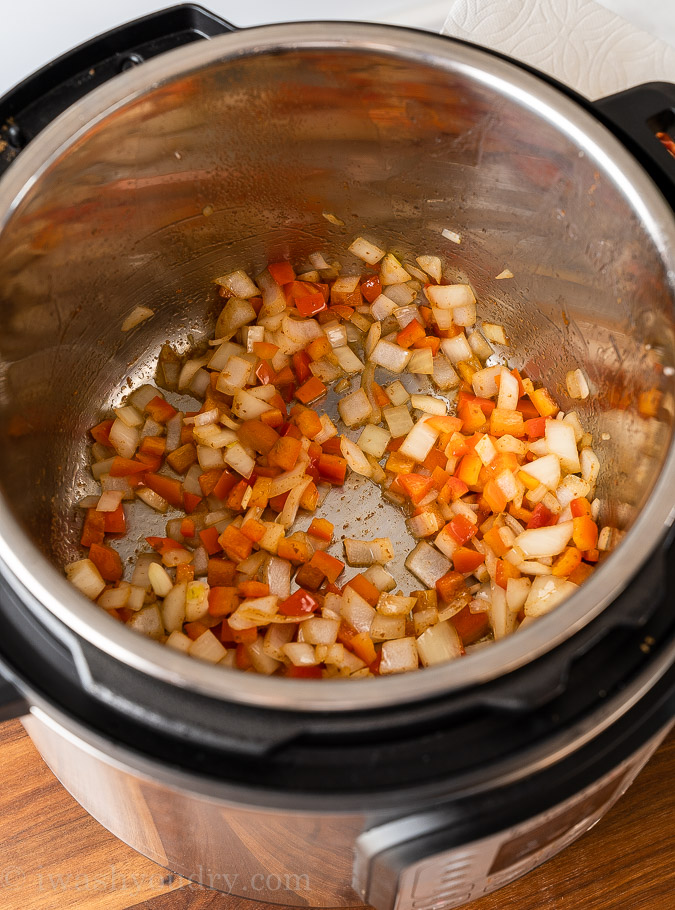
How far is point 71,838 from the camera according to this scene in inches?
40.8

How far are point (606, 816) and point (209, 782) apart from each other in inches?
23.8

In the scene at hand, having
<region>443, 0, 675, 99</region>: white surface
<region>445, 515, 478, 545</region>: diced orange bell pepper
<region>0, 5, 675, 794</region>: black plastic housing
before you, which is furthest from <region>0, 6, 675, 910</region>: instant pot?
<region>443, 0, 675, 99</region>: white surface

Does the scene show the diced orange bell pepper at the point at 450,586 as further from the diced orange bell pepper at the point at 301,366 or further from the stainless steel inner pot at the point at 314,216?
the diced orange bell pepper at the point at 301,366

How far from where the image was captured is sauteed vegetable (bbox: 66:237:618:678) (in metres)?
1.07

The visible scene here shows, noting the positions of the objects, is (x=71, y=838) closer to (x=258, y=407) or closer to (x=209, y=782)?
(x=209, y=782)

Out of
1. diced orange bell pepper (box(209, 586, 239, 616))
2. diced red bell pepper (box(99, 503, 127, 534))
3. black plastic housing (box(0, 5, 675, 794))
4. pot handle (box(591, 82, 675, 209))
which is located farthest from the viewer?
diced red bell pepper (box(99, 503, 127, 534))

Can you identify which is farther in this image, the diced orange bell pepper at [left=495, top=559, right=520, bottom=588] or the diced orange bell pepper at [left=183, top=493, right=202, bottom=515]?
the diced orange bell pepper at [left=183, top=493, right=202, bottom=515]

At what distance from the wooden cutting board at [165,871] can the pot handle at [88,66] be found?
0.79 m

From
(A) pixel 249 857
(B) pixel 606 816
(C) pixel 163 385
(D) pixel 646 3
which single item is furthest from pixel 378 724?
(D) pixel 646 3

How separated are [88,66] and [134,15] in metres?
0.50

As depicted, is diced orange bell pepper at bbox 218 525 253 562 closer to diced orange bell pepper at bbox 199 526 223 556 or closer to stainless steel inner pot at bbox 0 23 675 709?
diced orange bell pepper at bbox 199 526 223 556

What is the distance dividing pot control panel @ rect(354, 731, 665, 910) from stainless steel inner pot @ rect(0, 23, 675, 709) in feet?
0.93

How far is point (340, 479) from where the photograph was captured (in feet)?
4.02

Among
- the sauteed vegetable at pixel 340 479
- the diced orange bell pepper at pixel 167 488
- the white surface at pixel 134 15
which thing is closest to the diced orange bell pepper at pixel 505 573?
the sauteed vegetable at pixel 340 479
